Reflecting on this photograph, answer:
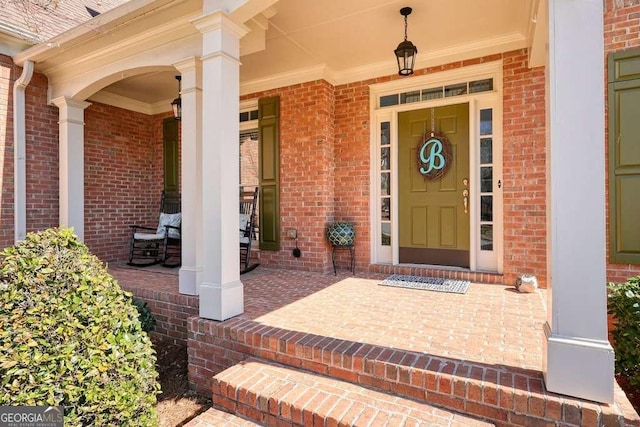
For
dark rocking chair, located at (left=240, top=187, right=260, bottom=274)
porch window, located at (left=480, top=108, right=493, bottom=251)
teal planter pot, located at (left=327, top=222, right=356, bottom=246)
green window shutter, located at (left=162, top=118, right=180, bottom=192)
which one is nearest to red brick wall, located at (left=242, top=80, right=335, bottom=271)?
teal planter pot, located at (left=327, top=222, right=356, bottom=246)

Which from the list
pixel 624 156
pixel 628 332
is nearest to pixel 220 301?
pixel 628 332

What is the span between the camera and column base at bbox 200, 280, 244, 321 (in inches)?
101

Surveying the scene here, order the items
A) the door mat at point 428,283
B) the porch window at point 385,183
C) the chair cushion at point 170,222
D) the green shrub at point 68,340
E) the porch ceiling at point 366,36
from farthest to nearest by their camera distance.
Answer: the chair cushion at point 170,222 < the porch window at point 385,183 < the door mat at point 428,283 < the porch ceiling at point 366,36 < the green shrub at point 68,340

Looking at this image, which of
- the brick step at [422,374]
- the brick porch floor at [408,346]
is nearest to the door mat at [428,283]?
the brick porch floor at [408,346]

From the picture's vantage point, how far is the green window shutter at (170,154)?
582 cm

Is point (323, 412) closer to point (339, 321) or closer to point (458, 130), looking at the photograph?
point (339, 321)

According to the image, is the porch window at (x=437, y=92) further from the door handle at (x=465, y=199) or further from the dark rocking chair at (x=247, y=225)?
the dark rocking chair at (x=247, y=225)

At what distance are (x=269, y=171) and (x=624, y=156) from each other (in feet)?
12.4

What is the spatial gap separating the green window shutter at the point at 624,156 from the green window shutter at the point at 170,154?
5.64 m

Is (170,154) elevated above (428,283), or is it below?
above

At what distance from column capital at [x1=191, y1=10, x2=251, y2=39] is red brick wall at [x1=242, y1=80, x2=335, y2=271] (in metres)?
1.90

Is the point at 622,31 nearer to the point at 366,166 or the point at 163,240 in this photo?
the point at 366,166

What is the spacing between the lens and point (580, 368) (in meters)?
1.55

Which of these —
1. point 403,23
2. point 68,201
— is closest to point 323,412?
point 403,23
